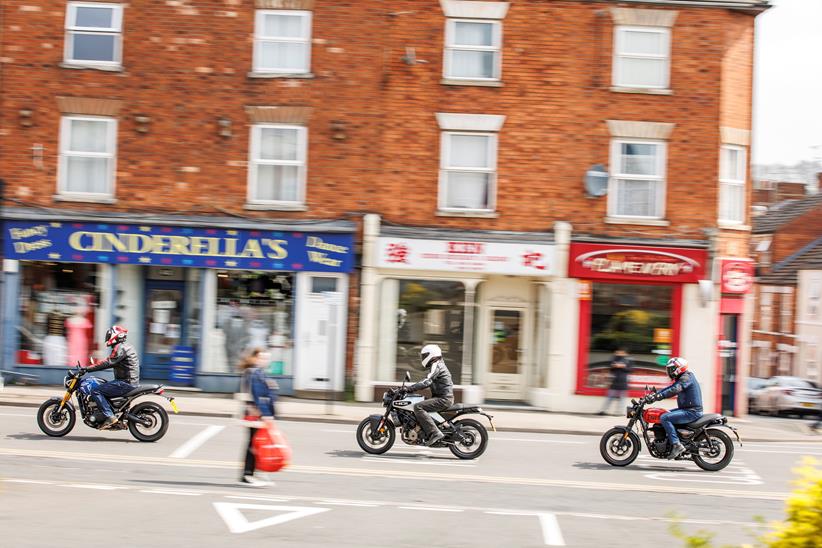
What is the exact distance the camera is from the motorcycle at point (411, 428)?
1552 cm

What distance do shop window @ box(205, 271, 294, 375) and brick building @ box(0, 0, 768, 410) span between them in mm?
74

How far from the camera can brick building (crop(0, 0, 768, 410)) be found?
23.6 metres

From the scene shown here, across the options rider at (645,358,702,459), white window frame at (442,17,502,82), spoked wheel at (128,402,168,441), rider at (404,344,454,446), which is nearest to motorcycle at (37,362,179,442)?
spoked wheel at (128,402,168,441)

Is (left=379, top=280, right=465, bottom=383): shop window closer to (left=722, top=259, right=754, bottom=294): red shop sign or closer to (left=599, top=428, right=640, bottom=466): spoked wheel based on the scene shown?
(left=722, top=259, right=754, bottom=294): red shop sign

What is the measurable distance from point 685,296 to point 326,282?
27.1 ft

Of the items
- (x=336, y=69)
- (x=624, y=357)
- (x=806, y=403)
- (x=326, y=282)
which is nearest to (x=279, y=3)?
(x=336, y=69)

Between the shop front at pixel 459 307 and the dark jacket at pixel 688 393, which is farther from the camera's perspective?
the shop front at pixel 459 307

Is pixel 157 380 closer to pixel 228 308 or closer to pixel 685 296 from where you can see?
pixel 228 308

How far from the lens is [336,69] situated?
23594mm

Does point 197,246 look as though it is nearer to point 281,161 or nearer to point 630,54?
point 281,161

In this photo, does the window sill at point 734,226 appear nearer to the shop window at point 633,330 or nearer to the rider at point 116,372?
the shop window at point 633,330

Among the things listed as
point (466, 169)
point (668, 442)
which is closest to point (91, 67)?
point (466, 169)

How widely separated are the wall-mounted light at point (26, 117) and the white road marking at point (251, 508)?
15127 mm

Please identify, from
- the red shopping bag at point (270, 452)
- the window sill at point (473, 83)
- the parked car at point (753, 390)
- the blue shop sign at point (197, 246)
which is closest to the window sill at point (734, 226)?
the window sill at point (473, 83)
